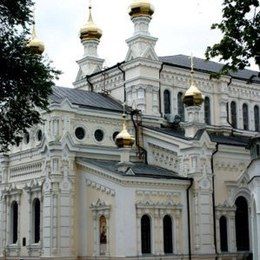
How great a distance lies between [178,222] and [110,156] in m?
4.51

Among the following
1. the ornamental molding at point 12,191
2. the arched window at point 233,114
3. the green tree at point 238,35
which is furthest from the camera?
the arched window at point 233,114

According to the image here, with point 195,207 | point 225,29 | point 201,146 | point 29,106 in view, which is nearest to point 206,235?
point 195,207

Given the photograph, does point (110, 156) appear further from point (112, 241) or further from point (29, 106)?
point (29, 106)

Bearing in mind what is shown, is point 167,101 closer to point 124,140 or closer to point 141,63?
point 141,63

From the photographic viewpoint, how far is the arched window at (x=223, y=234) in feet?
92.4

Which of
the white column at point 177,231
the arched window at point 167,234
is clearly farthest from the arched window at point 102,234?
the white column at point 177,231

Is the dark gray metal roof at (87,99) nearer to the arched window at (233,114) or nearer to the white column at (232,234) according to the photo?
the arched window at (233,114)

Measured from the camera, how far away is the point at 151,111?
3122 cm

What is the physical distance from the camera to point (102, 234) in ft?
86.3

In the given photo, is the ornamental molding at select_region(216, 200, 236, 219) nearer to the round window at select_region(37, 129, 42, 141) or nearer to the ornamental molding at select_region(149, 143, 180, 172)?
the ornamental molding at select_region(149, 143, 180, 172)

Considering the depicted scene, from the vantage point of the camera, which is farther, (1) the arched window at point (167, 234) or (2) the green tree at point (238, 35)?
(1) the arched window at point (167, 234)

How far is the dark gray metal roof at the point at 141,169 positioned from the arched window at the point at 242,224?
3.61 m

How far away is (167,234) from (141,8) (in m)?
11.6

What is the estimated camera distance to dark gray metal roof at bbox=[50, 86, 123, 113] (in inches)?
1168
